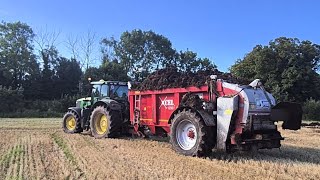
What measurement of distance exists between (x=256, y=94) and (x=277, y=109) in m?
0.66

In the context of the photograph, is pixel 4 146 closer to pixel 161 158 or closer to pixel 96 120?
pixel 96 120

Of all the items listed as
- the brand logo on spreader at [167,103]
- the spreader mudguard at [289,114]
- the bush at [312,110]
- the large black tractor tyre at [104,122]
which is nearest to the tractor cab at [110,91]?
the large black tractor tyre at [104,122]

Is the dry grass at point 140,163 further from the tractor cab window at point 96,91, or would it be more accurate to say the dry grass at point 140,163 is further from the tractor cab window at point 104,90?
the tractor cab window at point 96,91

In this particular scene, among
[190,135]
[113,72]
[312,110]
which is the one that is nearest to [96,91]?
[190,135]

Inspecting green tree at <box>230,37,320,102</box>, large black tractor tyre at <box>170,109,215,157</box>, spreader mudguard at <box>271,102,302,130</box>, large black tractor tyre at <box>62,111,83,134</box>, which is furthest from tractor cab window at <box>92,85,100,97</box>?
green tree at <box>230,37,320,102</box>

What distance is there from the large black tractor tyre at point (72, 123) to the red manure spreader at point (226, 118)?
680cm

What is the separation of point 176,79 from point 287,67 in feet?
107

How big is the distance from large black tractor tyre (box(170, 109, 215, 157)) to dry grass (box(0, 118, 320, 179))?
26cm

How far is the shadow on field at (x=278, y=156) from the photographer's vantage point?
9.38 meters

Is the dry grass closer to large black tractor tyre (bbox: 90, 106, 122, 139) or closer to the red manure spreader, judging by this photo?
the red manure spreader

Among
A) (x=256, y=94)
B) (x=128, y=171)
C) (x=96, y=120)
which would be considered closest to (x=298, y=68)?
(x=96, y=120)

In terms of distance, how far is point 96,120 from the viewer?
1523 centimetres

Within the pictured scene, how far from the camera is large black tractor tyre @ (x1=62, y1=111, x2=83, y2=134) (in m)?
16.7

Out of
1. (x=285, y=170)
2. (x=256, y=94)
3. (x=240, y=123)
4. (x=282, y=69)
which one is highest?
(x=282, y=69)
